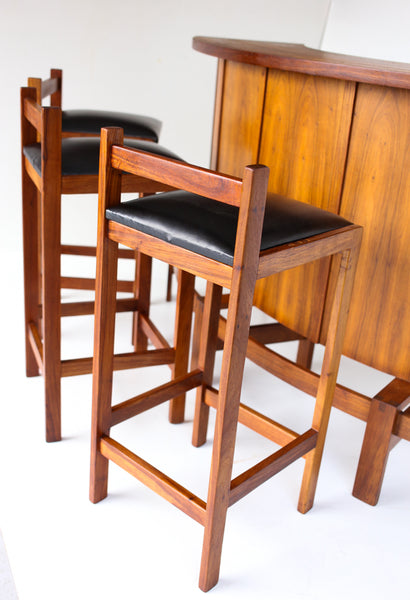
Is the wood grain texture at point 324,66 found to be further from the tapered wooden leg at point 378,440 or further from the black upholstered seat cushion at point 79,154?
the tapered wooden leg at point 378,440

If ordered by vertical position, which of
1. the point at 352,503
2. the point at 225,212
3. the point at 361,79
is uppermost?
the point at 361,79

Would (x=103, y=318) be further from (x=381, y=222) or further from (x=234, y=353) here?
A: (x=381, y=222)

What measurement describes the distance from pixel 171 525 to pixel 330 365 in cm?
57

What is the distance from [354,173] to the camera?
173cm

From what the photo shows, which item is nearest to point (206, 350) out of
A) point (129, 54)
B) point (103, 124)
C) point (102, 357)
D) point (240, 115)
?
point (102, 357)

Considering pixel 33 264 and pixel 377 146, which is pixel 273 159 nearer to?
pixel 377 146

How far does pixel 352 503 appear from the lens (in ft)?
6.02

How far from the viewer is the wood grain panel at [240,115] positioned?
194 cm

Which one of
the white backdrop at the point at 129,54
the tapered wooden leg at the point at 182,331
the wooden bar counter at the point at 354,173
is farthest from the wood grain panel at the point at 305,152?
the white backdrop at the point at 129,54

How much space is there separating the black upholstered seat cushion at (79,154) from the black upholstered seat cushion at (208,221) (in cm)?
35

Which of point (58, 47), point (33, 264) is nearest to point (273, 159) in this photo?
point (33, 264)

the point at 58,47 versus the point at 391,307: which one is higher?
the point at 58,47

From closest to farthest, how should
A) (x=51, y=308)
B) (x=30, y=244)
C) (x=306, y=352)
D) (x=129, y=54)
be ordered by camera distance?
(x=51, y=308)
(x=30, y=244)
(x=306, y=352)
(x=129, y=54)

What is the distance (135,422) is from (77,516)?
0.46 metres
